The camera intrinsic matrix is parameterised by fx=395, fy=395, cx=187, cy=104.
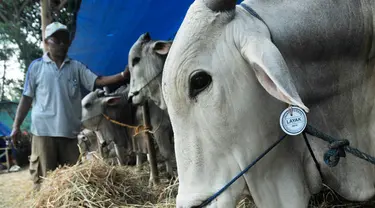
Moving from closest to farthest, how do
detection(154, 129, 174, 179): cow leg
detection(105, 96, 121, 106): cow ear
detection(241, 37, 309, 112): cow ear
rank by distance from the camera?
detection(241, 37, 309, 112): cow ear → detection(154, 129, 174, 179): cow leg → detection(105, 96, 121, 106): cow ear

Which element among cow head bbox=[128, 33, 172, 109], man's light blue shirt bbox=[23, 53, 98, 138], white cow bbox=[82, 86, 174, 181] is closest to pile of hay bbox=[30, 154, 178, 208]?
man's light blue shirt bbox=[23, 53, 98, 138]

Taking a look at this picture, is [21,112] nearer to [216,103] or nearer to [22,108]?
[22,108]

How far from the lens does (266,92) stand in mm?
1311

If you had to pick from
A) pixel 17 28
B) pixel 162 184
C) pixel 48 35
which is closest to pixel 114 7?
pixel 48 35

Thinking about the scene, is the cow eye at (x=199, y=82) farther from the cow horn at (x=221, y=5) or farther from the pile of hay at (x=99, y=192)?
the pile of hay at (x=99, y=192)

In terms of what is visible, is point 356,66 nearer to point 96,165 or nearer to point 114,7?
point 96,165

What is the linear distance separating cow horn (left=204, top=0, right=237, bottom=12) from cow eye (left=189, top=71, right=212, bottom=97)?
9.0 inches

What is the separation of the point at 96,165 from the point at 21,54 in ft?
34.4

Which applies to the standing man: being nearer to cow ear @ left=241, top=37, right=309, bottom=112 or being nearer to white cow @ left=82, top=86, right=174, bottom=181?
white cow @ left=82, top=86, right=174, bottom=181

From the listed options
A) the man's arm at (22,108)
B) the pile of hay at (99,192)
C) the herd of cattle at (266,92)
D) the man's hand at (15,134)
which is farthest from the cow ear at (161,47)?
the herd of cattle at (266,92)

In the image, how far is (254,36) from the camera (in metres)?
1.25

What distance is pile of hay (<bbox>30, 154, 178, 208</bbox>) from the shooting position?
304 centimetres

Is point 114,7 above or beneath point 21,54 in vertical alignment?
beneath

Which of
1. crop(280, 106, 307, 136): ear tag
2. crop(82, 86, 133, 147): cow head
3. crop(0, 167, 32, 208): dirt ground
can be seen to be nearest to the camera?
crop(280, 106, 307, 136): ear tag
